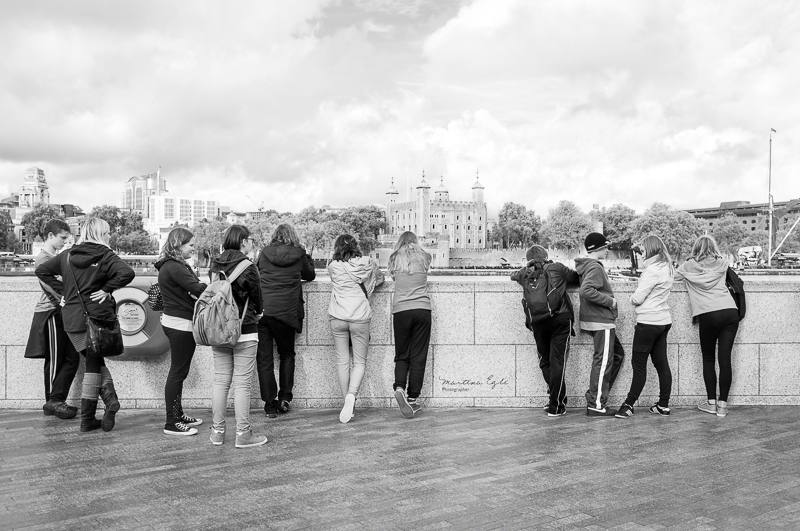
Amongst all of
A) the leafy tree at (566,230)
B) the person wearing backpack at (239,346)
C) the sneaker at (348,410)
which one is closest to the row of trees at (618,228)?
the leafy tree at (566,230)

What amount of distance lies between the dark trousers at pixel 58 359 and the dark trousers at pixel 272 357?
1.83m

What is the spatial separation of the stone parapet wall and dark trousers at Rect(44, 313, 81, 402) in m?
0.57

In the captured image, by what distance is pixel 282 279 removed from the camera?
24.1ft

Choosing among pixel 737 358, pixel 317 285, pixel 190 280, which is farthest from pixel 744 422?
pixel 190 280

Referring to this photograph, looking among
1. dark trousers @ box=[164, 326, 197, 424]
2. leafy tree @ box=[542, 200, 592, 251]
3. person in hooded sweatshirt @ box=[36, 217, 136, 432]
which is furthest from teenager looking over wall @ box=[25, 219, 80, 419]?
leafy tree @ box=[542, 200, 592, 251]

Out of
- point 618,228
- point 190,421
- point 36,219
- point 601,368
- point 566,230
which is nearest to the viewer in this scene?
point 190,421

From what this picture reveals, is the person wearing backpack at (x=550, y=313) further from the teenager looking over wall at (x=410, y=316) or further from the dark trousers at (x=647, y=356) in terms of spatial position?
the teenager looking over wall at (x=410, y=316)

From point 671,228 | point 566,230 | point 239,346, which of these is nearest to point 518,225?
point 566,230

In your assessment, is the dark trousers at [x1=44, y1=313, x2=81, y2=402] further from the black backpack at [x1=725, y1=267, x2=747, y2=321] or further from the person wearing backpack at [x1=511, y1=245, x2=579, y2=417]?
the black backpack at [x1=725, y1=267, x2=747, y2=321]

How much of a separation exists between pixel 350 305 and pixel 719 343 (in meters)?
3.76

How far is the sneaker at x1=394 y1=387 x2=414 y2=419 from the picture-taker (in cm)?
732

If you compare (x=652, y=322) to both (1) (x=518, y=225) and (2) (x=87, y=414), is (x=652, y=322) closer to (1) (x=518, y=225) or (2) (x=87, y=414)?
(2) (x=87, y=414)

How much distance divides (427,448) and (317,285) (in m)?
2.42

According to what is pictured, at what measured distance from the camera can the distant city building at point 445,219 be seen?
471ft
